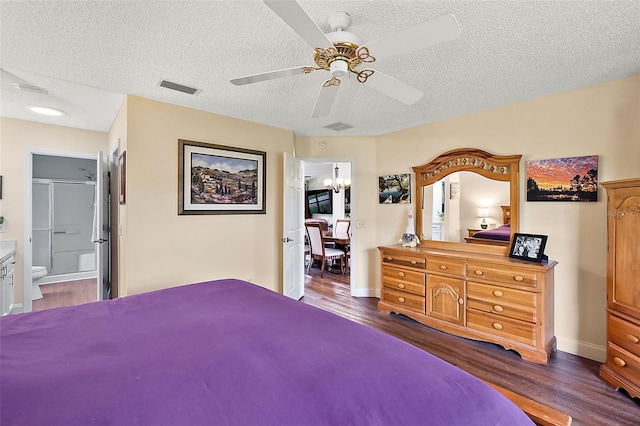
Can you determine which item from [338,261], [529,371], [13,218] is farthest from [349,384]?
[338,261]

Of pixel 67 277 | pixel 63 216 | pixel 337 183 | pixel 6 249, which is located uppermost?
pixel 337 183

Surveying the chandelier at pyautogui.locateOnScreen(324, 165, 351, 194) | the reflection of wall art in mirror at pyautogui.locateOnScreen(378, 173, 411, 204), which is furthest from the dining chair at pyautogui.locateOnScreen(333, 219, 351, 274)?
the reflection of wall art in mirror at pyautogui.locateOnScreen(378, 173, 411, 204)

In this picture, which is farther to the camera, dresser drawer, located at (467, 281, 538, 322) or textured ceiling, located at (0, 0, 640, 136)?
dresser drawer, located at (467, 281, 538, 322)

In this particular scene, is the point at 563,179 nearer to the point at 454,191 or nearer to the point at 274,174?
the point at 454,191

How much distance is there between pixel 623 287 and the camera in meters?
2.15

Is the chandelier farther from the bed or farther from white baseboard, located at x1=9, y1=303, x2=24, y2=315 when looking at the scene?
white baseboard, located at x1=9, y1=303, x2=24, y2=315

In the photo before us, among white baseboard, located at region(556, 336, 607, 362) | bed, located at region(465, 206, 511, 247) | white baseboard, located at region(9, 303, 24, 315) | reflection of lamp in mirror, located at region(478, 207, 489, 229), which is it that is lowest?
white baseboard, located at region(556, 336, 607, 362)

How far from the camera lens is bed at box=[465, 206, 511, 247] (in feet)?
10.2

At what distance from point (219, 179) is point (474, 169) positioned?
2.92m

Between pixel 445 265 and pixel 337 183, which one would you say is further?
pixel 337 183

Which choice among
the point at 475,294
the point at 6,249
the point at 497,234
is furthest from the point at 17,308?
the point at 497,234

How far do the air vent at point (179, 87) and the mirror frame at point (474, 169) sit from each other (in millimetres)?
2718

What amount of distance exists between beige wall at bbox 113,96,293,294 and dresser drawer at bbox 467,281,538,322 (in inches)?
93.4

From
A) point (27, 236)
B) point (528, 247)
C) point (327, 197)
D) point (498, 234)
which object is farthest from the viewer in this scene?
point (327, 197)
